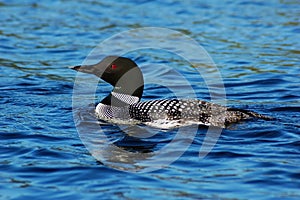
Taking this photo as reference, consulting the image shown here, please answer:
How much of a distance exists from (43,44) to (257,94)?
13.7 ft

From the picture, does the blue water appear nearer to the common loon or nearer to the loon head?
the common loon

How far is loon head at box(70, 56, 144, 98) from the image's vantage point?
721cm

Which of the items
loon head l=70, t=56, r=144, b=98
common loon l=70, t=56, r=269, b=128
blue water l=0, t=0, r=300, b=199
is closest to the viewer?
blue water l=0, t=0, r=300, b=199

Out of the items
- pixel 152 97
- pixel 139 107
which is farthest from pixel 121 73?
pixel 152 97

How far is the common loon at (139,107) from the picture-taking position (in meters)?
6.65

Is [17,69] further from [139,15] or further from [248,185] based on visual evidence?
[248,185]

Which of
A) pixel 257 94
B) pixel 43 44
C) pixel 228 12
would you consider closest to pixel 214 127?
pixel 257 94

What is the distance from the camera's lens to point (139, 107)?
276 inches

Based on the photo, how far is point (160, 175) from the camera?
526cm

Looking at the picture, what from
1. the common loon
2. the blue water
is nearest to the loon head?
the common loon

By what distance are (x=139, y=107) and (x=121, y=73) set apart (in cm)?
51

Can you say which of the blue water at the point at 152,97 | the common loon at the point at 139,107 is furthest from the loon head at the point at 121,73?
the blue water at the point at 152,97

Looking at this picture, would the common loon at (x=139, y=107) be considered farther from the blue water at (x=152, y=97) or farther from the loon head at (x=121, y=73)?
the blue water at (x=152, y=97)

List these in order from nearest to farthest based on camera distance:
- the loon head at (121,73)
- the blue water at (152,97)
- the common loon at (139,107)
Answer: the blue water at (152,97), the common loon at (139,107), the loon head at (121,73)
